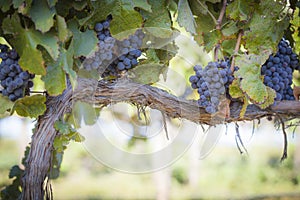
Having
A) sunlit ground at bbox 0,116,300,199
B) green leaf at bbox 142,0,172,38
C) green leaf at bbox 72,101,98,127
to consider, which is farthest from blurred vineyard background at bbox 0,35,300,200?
green leaf at bbox 142,0,172,38

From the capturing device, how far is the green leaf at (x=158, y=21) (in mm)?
1111

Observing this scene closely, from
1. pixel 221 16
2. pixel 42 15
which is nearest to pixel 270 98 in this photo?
pixel 221 16

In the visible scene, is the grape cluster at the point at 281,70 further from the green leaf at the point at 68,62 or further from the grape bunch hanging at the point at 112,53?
the green leaf at the point at 68,62

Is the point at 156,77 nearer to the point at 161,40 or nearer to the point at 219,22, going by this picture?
the point at 161,40

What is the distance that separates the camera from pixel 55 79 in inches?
37.5

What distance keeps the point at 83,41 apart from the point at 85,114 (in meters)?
0.40

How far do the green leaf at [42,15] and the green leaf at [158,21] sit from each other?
0.28 metres

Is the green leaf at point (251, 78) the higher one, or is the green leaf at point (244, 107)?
the green leaf at point (251, 78)

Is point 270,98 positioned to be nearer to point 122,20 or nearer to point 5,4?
point 122,20

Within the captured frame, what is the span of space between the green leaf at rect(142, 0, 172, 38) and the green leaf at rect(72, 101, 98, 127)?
0.97 feet

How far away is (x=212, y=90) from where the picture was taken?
112cm

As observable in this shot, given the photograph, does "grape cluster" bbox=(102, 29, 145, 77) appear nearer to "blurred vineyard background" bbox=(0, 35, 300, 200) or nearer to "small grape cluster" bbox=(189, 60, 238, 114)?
"small grape cluster" bbox=(189, 60, 238, 114)

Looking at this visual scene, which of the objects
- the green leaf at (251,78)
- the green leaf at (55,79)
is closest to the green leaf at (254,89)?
the green leaf at (251,78)

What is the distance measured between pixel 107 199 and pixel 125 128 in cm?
642
